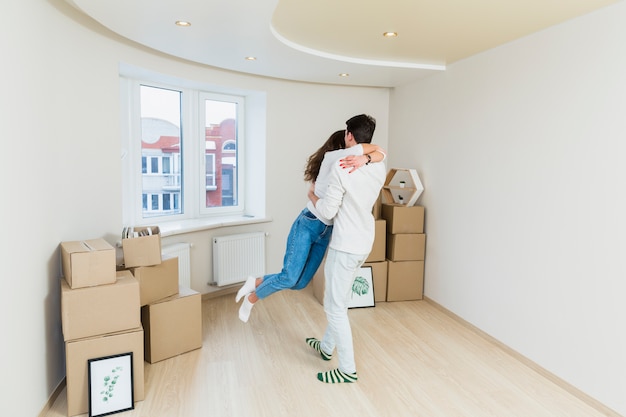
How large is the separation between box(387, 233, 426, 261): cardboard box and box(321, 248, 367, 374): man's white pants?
60.0 inches

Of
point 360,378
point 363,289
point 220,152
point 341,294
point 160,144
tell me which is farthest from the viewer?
point 220,152

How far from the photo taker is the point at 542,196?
2.81m

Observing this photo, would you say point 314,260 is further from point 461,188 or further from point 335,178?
point 461,188

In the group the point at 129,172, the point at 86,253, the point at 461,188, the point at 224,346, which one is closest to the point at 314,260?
the point at 224,346

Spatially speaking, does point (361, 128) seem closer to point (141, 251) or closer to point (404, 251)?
point (141, 251)

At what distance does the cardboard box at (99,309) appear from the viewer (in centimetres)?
216

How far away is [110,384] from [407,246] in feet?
8.94

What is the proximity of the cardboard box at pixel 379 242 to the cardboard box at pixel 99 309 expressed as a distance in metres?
2.29

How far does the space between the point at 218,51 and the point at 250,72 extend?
73cm

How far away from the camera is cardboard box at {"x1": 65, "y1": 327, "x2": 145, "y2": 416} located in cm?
218

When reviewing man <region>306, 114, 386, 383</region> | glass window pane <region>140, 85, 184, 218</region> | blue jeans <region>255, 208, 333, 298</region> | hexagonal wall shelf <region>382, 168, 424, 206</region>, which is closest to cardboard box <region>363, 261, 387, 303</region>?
hexagonal wall shelf <region>382, 168, 424, 206</region>

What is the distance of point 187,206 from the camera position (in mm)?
4160

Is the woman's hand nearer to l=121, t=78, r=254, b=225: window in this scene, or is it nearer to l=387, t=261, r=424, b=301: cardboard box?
l=387, t=261, r=424, b=301: cardboard box

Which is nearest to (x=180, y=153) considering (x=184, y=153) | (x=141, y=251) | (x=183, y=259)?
(x=184, y=153)
